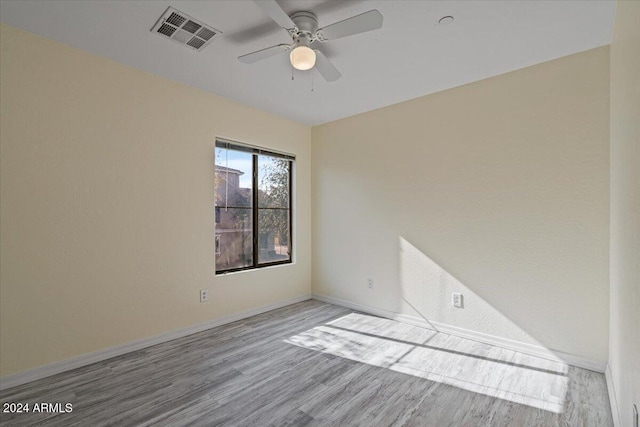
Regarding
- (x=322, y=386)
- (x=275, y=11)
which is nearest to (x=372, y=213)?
(x=322, y=386)

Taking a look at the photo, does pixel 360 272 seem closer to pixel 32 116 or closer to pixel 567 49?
pixel 567 49

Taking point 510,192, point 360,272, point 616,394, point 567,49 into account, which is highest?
point 567,49

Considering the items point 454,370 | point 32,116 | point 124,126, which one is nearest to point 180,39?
point 124,126

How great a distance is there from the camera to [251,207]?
3918mm

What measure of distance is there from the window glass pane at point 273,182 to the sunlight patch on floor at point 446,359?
69.8 inches

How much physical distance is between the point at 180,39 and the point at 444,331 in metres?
3.65

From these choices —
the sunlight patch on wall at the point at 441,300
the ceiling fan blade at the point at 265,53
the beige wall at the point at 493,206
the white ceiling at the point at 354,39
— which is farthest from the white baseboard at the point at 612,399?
the ceiling fan blade at the point at 265,53

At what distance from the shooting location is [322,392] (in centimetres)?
216

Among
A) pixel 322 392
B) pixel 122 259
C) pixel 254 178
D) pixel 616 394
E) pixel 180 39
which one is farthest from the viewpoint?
pixel 254 178

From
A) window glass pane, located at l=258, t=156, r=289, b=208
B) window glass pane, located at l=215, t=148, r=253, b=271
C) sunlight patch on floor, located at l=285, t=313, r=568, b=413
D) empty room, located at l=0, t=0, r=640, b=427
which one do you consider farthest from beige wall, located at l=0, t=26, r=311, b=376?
sunlight patch on floor, located at l=285, t=313, r=568, b=413

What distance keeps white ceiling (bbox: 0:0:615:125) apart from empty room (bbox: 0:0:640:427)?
0.06 ft

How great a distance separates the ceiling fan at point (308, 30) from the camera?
1.74m

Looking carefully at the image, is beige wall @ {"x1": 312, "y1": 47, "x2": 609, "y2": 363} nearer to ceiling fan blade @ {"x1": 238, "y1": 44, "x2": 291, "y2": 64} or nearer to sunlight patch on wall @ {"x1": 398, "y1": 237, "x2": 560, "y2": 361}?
sunlight patch on wall @ {"x1": 398, "y1": 237, "x2": 560, "y2": 361}

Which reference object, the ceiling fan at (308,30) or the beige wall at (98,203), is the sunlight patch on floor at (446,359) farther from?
the ceiling fan at (308,30)
